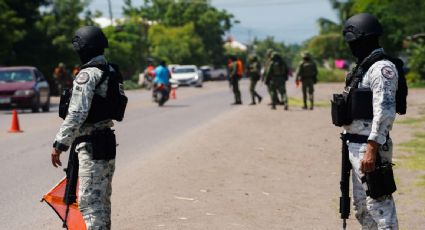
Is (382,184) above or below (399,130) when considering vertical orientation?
above

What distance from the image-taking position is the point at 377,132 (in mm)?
5617

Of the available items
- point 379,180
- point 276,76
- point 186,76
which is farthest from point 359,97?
point 186,76

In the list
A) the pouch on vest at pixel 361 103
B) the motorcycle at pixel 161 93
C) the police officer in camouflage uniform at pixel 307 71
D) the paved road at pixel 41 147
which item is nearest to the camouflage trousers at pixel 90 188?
the pouch on vest at pixel 361 103

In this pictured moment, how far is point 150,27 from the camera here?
108 m

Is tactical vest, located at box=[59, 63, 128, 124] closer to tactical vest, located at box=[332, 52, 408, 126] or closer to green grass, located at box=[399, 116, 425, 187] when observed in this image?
tactical vest, located at box=[332, 52, 408, 126]

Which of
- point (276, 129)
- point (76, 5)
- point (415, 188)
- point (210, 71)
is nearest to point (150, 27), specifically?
point (210, 71)

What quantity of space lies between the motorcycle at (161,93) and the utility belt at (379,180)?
2580 centimetres

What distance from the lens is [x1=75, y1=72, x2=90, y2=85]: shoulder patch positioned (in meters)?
5.97

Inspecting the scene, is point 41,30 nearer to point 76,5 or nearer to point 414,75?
point 76,5

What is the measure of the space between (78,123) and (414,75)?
47.4 metres

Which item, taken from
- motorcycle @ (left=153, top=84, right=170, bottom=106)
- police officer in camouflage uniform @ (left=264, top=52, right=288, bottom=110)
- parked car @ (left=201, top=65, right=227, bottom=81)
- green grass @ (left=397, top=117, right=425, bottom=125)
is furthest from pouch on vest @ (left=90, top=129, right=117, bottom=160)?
parked car @ (left=201, top=65, right=227, bottom=81)

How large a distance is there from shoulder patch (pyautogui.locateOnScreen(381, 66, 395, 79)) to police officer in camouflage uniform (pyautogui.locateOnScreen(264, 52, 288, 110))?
21418 millimetres

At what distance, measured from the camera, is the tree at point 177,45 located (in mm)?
95062

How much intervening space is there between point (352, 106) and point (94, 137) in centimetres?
170
